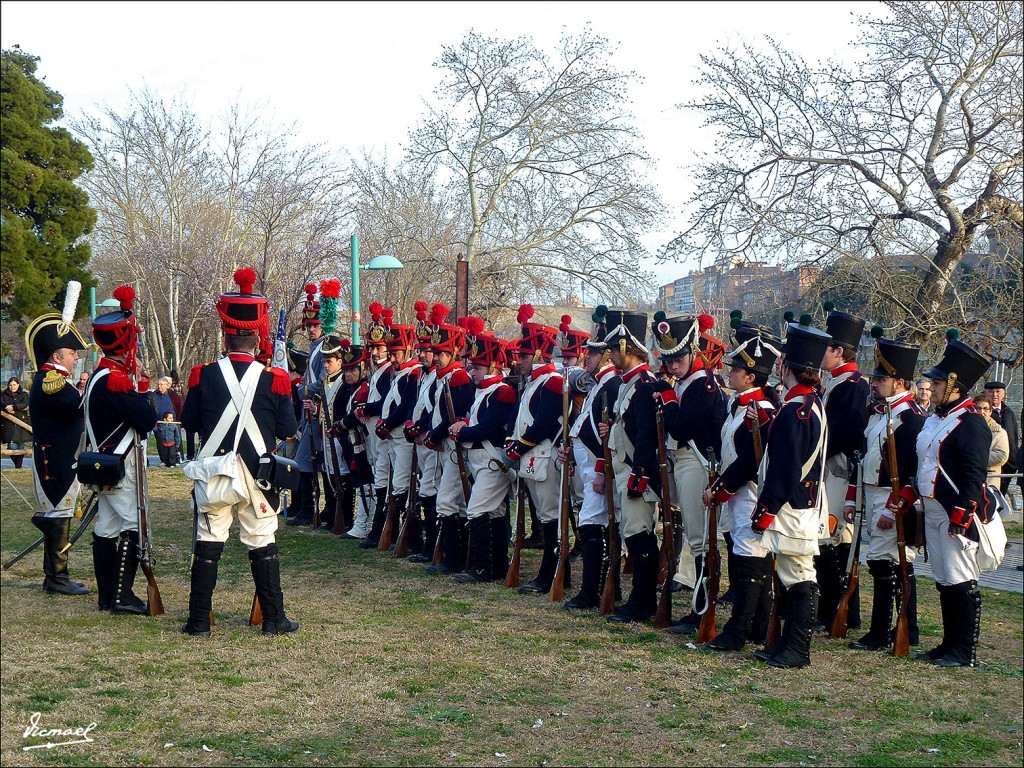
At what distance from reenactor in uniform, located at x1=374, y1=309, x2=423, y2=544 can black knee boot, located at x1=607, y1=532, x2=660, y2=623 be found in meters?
3.27

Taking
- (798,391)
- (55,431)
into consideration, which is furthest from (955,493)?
(55,431)

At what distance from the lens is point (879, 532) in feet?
24.2

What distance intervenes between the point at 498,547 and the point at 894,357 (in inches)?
157

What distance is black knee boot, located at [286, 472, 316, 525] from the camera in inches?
512

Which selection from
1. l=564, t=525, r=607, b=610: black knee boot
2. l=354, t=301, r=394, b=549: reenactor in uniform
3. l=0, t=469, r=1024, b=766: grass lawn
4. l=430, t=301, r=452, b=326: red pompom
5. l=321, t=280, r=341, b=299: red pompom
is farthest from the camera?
l=321, t=280, r=341, b=299: red pompom

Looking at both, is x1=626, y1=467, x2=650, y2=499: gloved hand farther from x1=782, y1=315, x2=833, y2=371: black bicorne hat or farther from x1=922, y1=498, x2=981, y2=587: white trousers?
x1=922, y1=498, x2=981, y2=587: white trousers

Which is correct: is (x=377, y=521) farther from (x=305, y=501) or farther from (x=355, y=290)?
(x=355, y=290)

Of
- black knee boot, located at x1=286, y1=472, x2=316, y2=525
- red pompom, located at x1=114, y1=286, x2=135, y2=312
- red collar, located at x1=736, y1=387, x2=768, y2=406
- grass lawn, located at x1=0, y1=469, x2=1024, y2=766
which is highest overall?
red pompom, located at x1=114, y1=286, x2=135, y2=312

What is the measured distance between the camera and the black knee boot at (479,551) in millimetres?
9523

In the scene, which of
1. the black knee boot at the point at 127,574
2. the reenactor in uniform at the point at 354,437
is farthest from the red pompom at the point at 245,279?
the reenactor in uniform at the point at 354,437

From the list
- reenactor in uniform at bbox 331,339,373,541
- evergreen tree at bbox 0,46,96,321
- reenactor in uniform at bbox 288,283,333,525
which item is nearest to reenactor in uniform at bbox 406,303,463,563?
reenactor in uniform at bbox 331,339,373,541

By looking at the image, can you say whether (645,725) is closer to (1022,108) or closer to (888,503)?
(888,503)

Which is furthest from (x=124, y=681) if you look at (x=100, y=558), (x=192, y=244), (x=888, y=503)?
(x=192, y=244)

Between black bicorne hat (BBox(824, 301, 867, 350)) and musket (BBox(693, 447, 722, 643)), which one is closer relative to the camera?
musket (BBox(693, 447, 722, 643))
